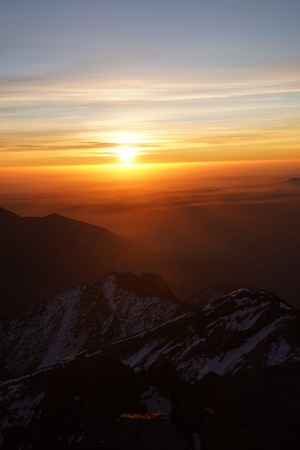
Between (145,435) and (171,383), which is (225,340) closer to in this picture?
(171,383)

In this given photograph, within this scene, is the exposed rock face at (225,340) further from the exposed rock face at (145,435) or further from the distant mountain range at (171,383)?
the exposed rock face at (145,435)

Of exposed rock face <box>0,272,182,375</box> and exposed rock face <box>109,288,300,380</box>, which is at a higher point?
exposed rock face <box>109,288,300,380</box>

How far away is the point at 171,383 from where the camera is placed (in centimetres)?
7288

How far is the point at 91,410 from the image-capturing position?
64562 millimetres

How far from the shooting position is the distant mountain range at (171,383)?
72.2ft

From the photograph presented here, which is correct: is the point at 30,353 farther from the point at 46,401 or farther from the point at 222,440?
the point at 222,440

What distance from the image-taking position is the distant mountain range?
2200cm

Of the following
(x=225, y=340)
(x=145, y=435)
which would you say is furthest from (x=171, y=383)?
(x=145, y=435)

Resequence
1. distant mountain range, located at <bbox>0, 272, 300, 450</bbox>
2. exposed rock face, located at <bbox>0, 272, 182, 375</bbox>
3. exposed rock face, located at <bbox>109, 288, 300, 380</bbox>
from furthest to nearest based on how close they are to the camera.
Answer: exposed rock face, located at <bbox>0, 272, 182, 375</bbox>
exposed rock face, located at <bbox>109, 288, 300, 380</bbox>
distant mountain range, located at <bbox>0, 272, 300, 450</bbox>

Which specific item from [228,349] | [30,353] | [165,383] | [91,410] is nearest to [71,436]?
[91,410]

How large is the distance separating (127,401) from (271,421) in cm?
4981

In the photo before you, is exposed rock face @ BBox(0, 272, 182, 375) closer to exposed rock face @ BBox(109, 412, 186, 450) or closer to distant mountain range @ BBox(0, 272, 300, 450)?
distant mountain range @ BBox(0, 272, 300, 450)

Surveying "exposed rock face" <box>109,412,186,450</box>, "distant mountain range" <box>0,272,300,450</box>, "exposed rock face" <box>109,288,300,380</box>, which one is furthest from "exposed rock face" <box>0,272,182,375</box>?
"exposed rock face" <box>109,412,186,450</box>

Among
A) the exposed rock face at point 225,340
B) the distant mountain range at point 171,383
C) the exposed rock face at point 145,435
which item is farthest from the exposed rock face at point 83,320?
the exposed rock face at point 145,435
